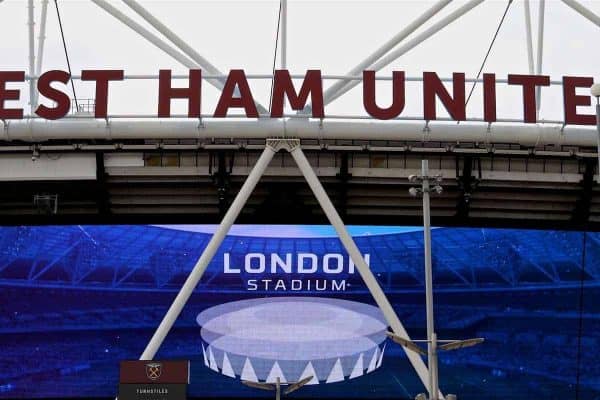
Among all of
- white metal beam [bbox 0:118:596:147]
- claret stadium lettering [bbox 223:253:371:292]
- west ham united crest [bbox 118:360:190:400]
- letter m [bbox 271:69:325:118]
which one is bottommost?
west ham united crest [bbox 118:360:190:400]

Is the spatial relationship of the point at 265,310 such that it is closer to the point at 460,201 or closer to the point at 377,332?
the point at 377,332

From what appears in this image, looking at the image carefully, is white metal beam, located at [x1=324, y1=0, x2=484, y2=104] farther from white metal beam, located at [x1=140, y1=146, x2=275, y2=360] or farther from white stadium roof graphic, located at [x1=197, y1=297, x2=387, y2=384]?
white stadium roof graphic, located at [x1=197, y1=297, x2=387, y2=384]

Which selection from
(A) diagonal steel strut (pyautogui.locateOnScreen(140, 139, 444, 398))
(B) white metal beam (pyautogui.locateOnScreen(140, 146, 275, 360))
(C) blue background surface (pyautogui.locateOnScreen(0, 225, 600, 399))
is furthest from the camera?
(C) blue background surface (pyautogui.locateOnScreen(0, 225, 600, 399))

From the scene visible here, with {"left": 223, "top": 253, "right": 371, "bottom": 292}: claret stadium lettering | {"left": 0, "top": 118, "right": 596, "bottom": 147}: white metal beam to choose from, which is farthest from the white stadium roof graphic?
{"left": 0, "top": 118, "right": 596, "bottom": 147}: white metal beam

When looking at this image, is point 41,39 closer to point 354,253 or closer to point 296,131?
point 296,131

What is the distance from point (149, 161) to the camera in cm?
3847

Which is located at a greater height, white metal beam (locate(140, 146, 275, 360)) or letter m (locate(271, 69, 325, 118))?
letter m (locate(271, 69, 325, 118))

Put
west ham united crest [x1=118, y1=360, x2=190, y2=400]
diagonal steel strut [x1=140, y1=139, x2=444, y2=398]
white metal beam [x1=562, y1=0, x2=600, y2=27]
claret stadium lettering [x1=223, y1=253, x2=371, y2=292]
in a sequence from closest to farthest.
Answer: west ham united crest [x1=118, y1=360, x2=190, y2=400], diagonal steel strut [x1=140, y1=139, x2=444, y2=398], white metal beam [x1=562, y1=0, x2=600, y2=27], claret stadium lettering [x1=223, y1=253, x2=371, y2=292]

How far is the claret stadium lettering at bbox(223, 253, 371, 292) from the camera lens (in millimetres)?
42656

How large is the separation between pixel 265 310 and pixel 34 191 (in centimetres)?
1028

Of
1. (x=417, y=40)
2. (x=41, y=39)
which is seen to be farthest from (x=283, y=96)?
(x=41, y=39)

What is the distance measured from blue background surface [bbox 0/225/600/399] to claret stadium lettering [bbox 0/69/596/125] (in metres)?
8.36

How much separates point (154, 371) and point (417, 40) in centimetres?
1462

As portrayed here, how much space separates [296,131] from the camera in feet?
118
